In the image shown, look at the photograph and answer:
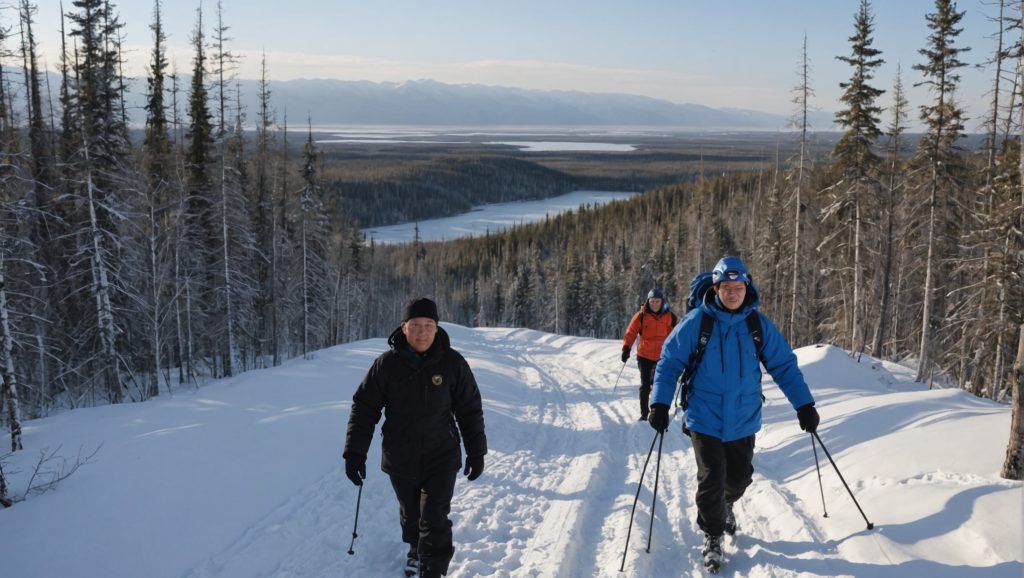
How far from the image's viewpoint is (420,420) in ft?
14.1

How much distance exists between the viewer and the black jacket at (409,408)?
14.1 ft

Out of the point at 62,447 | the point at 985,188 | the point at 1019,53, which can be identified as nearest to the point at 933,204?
the point at 985,188

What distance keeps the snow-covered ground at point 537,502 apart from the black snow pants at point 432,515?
34.0 inches

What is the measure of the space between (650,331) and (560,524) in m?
4.55

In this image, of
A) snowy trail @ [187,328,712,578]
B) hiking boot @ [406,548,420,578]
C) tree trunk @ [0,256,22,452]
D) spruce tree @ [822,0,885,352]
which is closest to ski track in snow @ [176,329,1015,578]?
snowy trail @ [187,328,712,578]

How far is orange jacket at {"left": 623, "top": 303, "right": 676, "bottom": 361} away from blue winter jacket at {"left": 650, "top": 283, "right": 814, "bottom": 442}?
16.2ft

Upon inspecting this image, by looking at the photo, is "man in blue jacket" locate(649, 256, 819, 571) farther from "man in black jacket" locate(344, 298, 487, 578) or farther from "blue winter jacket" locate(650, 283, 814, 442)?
"man in black jacket" locate(344, 298, 487, 578)

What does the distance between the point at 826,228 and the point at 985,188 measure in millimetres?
15326

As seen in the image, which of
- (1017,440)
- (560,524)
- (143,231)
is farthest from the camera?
(143,231)

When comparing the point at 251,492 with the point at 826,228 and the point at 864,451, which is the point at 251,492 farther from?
the point at 826,228

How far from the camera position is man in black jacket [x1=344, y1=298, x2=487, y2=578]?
4.29 meters

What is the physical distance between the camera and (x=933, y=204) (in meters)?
22.7

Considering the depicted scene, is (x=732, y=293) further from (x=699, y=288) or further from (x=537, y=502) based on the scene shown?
(x=537, y=502)

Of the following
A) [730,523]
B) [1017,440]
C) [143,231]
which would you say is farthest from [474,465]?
[143,231]
